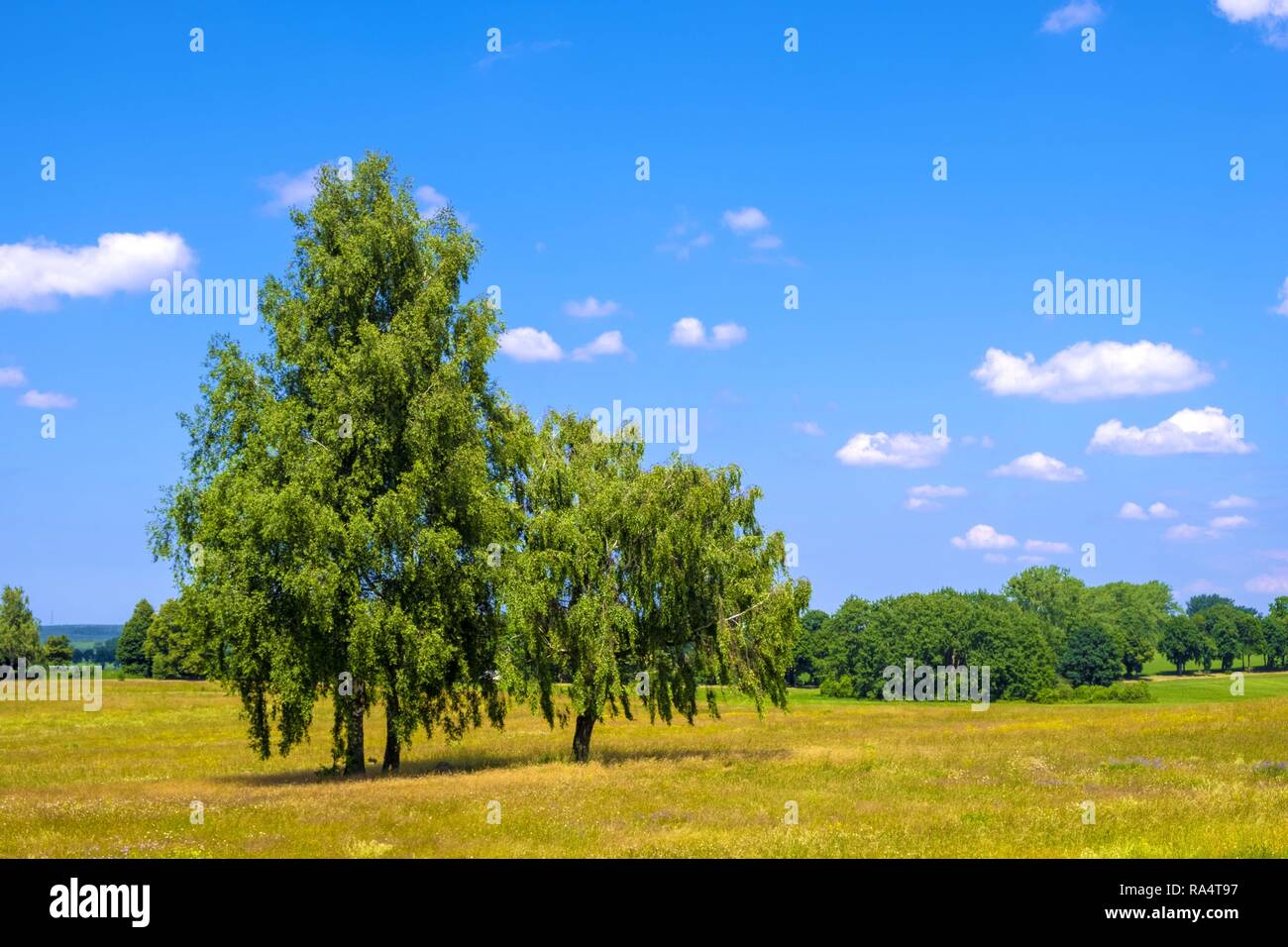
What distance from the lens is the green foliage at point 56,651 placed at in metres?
144

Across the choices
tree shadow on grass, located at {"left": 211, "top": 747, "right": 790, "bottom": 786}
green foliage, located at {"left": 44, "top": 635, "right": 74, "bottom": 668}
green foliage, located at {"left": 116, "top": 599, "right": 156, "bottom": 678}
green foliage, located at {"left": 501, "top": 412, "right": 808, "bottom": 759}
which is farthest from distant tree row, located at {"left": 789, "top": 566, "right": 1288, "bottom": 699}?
green foliage, located at {"left": 44, "top": 635, "right": 74, "bottom": 668}

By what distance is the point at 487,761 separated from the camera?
41.6 metres

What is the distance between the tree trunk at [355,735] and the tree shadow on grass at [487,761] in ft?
1.61

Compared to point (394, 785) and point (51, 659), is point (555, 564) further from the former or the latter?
point (51, 659)

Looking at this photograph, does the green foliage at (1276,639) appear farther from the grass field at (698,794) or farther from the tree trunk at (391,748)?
the tree trunk at (391,748)

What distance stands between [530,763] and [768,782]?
1069cm

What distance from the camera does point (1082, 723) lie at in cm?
5897

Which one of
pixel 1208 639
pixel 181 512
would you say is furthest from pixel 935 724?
pixel 1208 639

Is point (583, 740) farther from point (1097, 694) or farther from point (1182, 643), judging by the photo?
point (1182, 643)

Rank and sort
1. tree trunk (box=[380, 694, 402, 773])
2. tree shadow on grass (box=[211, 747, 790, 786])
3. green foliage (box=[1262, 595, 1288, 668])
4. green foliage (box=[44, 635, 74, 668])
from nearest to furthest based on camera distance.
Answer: tree shadow on grass (box=[211, 747, 790, 786]), tree trunk (box=[380, 694, 402, 773]), green foliage (box=[44, 635, 74, 668]), green foliage (box=[1262, 595, 1288, 668])

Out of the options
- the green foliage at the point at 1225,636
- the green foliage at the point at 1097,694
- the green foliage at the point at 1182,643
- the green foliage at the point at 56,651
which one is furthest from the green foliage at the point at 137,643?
the green foliage at the point at 1225,636

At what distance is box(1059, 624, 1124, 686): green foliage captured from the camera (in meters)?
152

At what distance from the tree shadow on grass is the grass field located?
0.18 meters

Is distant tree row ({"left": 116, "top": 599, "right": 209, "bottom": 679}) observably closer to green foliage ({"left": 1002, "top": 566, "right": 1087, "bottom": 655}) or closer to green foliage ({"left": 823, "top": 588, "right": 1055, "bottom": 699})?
green foliage ({"left": 823, "top": 588, "right": 1055, "bottom": 699})
